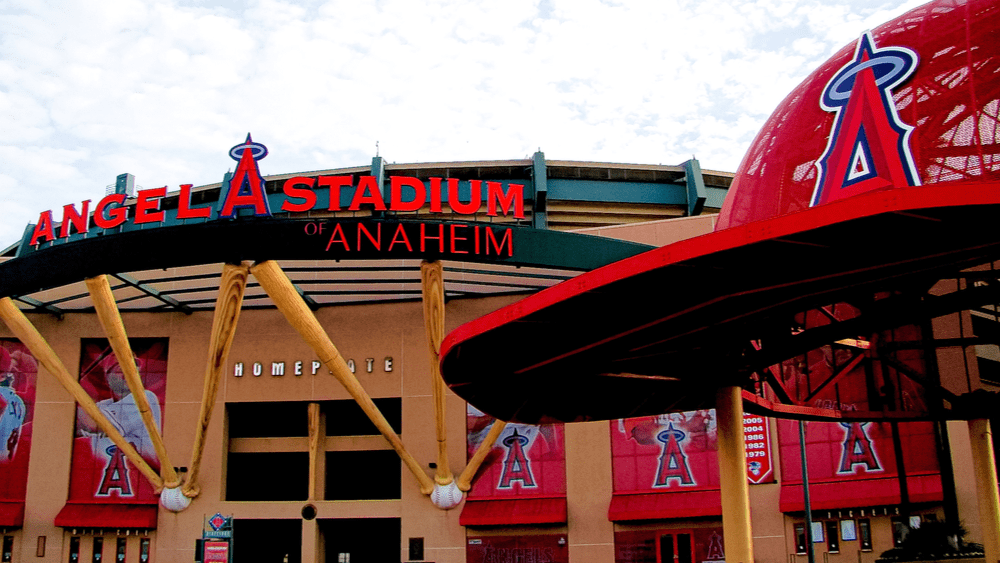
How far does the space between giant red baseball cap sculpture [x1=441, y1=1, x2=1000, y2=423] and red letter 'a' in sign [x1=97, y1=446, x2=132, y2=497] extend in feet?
87.9

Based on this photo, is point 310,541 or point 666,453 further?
point 310,541

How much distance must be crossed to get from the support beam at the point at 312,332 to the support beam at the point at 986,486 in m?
22.6

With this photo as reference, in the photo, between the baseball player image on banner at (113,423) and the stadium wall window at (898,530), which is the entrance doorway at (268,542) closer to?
the baseball player image on banner at (113,423)

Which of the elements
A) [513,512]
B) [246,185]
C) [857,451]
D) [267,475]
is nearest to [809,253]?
[246,185]

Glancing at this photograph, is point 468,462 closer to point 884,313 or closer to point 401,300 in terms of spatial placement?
point 401,300

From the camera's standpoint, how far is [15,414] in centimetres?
4534

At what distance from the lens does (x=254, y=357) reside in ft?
147

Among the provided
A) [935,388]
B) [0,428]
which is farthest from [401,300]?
[935,388]

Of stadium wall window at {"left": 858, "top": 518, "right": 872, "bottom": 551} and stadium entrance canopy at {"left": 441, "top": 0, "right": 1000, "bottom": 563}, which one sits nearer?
stadium entrance canopy at {"left": 441, "top": 0, "right": 1000, "bottom": 563}

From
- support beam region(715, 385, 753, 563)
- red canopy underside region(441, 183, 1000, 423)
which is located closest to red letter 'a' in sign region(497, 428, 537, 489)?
red canopy underside region(441, 183, 1000, 423)

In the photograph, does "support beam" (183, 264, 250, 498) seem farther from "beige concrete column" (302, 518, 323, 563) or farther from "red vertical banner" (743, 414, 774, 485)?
"red vertical banner" (743, 414, 774, 485)

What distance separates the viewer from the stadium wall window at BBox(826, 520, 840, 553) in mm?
36531

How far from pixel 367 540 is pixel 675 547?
16.0 m

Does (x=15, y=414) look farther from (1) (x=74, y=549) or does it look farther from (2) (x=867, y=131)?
(2) (x=867, y=131)
